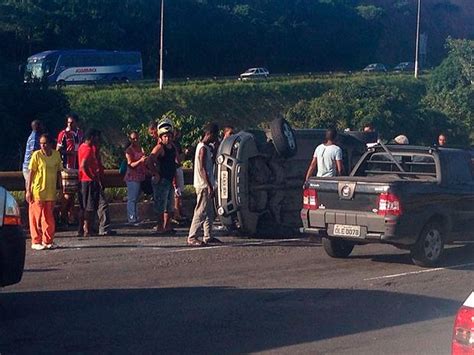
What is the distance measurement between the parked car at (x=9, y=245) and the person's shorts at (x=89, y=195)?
548 cm

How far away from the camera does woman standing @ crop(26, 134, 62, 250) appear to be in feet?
46.5

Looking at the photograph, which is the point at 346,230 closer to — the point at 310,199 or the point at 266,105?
the point at 310,199

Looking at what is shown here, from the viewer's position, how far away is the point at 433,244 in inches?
529

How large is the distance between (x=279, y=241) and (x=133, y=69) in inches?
2208

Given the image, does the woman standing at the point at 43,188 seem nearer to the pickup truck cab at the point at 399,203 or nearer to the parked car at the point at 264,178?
the parked car at the point at 264,178

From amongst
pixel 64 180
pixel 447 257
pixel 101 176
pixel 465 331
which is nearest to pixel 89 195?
pixel 101 176

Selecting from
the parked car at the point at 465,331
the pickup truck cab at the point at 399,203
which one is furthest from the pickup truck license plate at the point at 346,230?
the parked car at the point at 465,331

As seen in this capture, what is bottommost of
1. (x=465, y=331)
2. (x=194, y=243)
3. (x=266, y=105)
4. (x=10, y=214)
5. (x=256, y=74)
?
(x=194, y=243)

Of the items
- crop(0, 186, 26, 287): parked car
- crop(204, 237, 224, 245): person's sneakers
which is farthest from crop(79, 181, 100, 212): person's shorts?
crop(0, 186, 26, 287): parked car

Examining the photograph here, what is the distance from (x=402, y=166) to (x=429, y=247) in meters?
1.43

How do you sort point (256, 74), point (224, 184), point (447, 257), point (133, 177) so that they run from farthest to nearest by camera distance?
point (256, 74)
point (133, 177)
point (224, 184)
point (447, 257)

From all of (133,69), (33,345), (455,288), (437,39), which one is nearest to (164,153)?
(455,288)

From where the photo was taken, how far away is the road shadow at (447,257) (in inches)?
541

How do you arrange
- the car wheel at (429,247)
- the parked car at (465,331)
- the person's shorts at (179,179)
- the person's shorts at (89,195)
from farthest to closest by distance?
the person's shorts at (179,179) < the person's shorts at (89,195) < the car wheel at (429,247) < the parked car at (465,331)
